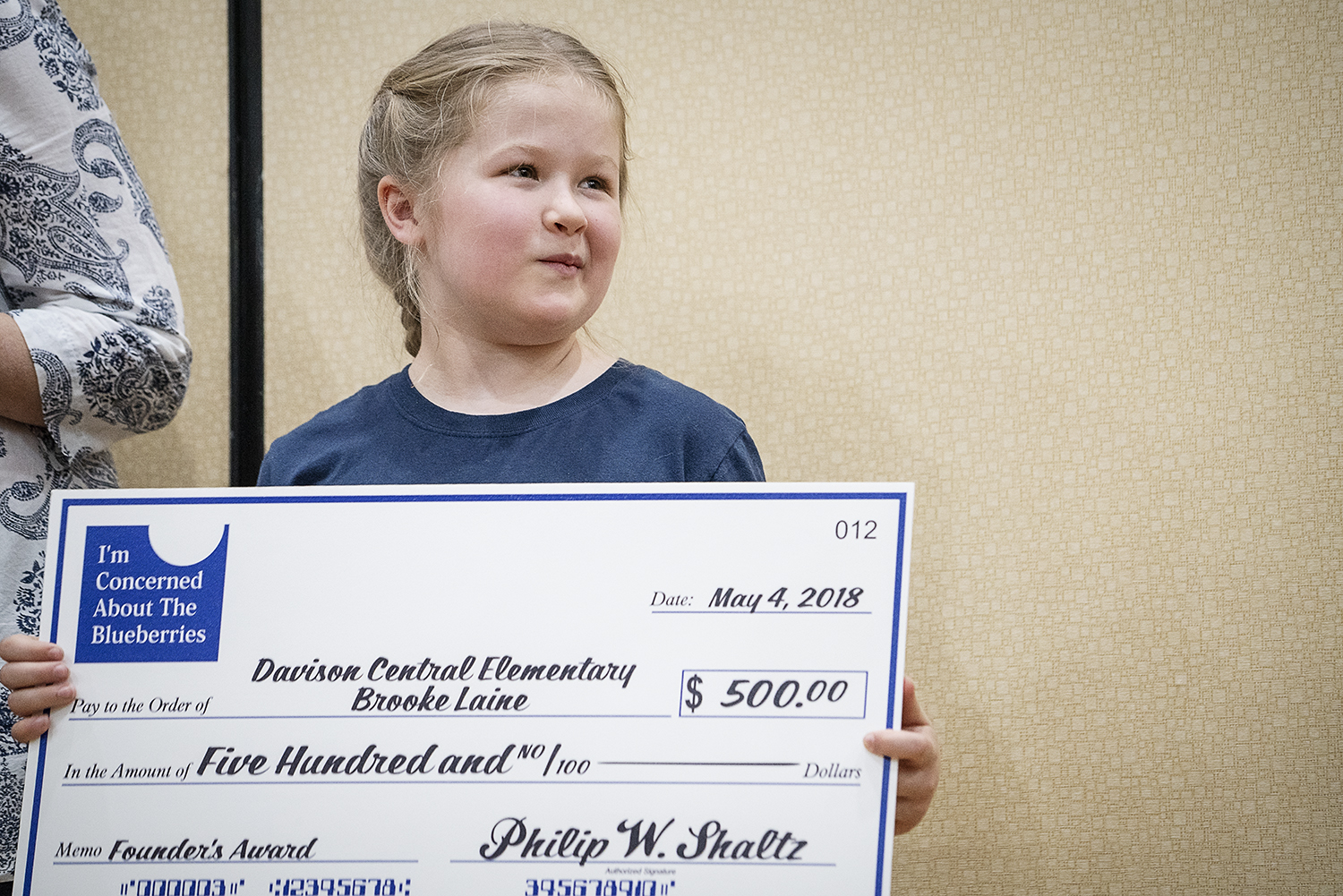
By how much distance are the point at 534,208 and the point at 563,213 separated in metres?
0.03

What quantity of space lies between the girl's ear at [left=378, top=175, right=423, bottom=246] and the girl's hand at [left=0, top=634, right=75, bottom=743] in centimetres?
40

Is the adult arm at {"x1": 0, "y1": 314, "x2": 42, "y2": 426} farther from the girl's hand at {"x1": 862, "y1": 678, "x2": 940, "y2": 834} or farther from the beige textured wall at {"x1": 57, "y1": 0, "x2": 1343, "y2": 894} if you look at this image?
the girl's hand at {"x1": 862, "y1": 678, "x2": 940, "y2": 834}

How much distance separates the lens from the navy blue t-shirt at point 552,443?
0.74m

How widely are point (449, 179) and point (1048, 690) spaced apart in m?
0.77

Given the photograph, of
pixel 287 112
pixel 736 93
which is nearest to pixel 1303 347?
pixel 736 93

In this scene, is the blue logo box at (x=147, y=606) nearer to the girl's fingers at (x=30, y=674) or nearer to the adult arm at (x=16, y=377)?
the girl's fingers at (x=30, y=674)

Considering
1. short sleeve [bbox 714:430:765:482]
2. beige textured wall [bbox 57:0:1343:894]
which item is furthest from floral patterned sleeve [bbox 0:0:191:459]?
short sleeve [bbox 714:430:765:482]

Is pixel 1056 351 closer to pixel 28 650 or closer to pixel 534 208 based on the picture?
pixel 534 208

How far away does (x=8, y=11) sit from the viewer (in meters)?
0.79

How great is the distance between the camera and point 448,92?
78 cm

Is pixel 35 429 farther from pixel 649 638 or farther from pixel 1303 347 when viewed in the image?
pixel 1303 347

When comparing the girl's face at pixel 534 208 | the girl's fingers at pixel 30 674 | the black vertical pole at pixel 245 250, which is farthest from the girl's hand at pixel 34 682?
the black vertical pole at pixel 245 250

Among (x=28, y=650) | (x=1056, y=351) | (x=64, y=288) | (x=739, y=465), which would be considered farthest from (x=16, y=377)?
(x=1056, y=351)

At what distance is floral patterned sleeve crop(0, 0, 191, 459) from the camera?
A: 783 mm
